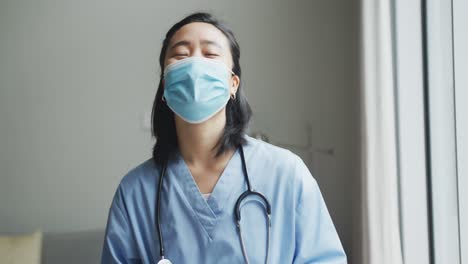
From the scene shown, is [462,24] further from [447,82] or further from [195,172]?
[195,172]

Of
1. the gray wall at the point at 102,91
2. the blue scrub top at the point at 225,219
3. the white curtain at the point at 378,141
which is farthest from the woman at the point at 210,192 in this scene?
the gray wall at the point at 102,91

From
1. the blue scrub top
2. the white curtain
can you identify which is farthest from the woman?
the white curtain

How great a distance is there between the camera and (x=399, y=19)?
4.42 ft

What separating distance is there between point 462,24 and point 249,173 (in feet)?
2.82

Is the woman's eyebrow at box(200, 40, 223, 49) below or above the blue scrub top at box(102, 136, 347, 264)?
above

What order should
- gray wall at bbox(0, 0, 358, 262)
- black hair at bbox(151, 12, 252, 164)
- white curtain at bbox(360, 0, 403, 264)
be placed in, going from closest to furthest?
black hair at bbox(151, 12, 252, 164) < white curtain at bbox(360, 0, 403, 264) < gray wall at bbox(0, 0, 358, 262)

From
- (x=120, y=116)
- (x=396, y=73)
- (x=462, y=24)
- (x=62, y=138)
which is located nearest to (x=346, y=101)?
(x=396, y=73)

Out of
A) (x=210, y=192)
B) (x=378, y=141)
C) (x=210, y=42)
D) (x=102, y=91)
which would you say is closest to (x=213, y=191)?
(x=210, y=192)

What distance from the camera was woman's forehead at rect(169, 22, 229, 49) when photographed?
3.22ft

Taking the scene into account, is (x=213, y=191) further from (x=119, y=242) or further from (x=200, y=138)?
(x=119, y=242)

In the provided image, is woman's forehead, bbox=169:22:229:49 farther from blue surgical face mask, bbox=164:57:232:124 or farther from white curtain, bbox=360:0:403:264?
white curtain, bbox=360:0:403:264

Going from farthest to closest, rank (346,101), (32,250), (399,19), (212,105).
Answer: (346,101) < (32,250) < (399,19) < (212,105)

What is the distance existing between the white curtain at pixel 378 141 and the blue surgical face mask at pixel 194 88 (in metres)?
0.62

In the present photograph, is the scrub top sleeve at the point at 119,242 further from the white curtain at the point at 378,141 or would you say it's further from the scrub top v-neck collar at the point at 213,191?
the white curtain at the point at 378,141
